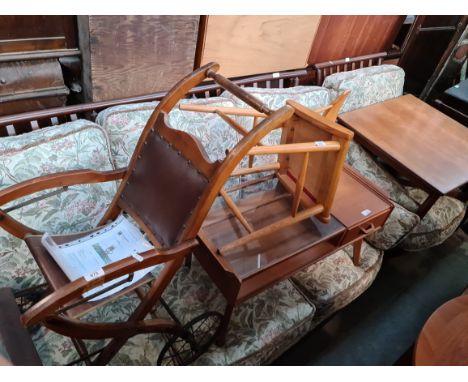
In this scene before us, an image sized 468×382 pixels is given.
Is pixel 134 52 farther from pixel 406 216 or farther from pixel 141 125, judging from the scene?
pixel 406 216

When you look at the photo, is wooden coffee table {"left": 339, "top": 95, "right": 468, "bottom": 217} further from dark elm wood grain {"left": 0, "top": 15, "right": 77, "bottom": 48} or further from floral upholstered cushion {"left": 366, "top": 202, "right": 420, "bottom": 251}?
dark elm wood grain {"left": 0, "top": 15, "right": 77, "bottom": 48}

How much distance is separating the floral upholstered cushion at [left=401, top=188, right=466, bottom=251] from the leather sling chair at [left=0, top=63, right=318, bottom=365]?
1379 millimetres

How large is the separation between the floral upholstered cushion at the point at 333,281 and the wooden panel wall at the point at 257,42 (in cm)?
105

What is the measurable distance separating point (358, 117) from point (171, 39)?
117 centimetres

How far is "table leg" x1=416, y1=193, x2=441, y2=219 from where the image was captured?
5.94ft

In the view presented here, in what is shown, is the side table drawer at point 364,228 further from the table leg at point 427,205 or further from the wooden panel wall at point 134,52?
the wooden panel wall at point 134,52

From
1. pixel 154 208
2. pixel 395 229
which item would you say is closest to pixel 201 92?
pixel 154 208

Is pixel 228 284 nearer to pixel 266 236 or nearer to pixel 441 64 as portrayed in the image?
pixel 266 236

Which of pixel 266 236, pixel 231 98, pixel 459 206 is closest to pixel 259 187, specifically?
pixel 266 236

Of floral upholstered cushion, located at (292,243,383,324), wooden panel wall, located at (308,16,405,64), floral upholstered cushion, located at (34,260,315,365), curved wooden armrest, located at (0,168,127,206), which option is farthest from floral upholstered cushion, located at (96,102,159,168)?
wooden panel wall, located at (308,16,405,64)

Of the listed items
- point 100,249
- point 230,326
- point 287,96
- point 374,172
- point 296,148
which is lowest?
point 230,326

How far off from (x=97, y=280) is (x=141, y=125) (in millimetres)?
750

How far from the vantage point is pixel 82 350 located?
3.87 ft

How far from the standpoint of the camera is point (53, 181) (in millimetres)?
1104
